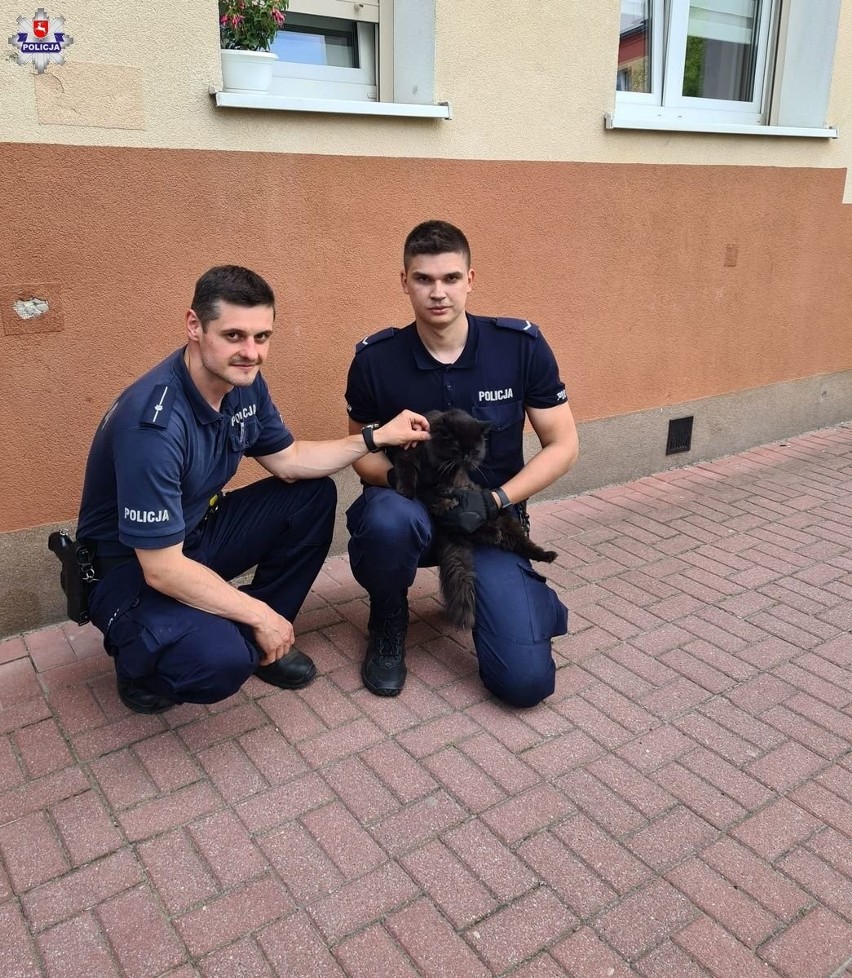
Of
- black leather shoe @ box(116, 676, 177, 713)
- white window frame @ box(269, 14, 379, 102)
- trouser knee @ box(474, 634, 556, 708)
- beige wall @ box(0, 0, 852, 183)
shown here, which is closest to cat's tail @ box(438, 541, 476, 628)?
trouser knee @ box(474, 634, 556, 708)

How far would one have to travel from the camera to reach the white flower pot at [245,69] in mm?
3359

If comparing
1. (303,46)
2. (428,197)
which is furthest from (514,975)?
(303,46)

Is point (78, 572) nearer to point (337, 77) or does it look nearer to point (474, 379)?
point (474, 379)

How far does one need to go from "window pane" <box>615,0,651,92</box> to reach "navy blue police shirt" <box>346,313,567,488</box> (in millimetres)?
2658

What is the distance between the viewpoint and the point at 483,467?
10.7 feet

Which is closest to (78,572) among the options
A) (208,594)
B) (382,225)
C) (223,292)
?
(208,594)

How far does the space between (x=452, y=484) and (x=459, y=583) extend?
35 cm

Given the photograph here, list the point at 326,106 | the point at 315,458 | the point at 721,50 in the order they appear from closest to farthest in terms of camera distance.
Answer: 1. the point at 315,458
2. the point at 326,106
3. the point at 721,50

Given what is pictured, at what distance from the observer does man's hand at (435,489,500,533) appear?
9.73 ft

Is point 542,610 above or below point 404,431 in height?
below

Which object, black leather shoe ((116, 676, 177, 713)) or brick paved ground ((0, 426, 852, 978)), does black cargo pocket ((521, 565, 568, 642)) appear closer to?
brick paved ground ((0, 426, 852, 978))

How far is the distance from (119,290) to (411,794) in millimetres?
2169

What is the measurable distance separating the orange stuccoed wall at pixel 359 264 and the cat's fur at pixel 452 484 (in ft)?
3.37

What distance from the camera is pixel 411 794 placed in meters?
2.51
